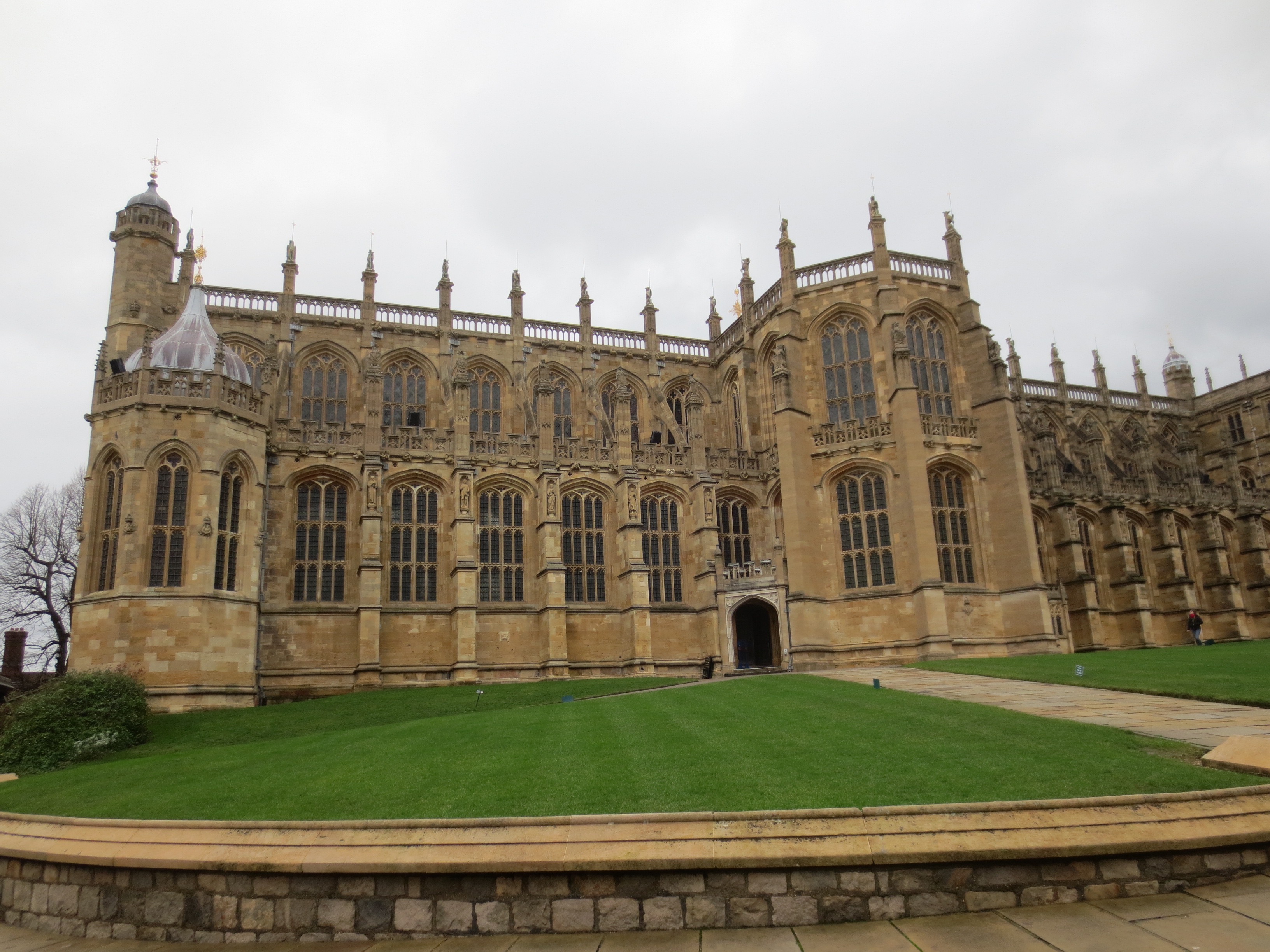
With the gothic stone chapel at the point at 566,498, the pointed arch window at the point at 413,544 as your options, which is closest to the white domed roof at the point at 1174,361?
the gothic stone chapel at the point at 566,498

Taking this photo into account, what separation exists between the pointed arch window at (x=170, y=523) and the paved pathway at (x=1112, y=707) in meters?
21.0

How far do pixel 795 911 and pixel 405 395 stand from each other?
3589cm

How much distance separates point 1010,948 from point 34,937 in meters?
9.87

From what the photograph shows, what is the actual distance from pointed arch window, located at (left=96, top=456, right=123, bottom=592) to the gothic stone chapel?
0.09m

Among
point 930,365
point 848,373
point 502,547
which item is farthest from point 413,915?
point 930,365

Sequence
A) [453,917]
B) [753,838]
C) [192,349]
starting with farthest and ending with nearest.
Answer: [192,349], [453,917], [753,838]

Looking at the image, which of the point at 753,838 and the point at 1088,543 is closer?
the point at 753,838

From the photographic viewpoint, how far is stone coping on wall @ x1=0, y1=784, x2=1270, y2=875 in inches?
291

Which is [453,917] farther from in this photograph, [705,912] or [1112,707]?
[1112,707]

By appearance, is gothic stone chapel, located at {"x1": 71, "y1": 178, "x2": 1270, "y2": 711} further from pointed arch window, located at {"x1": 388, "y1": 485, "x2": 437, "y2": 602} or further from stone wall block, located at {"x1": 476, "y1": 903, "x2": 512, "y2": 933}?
stone wall block, located at {"x1": 476, "y1": 903, "x2": 512, "y2": 933}

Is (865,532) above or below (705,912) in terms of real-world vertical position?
above

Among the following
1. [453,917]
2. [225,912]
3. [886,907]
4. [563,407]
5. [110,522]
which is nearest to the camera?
[886,907]

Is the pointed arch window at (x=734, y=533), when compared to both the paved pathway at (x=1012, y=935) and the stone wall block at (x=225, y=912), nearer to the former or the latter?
the stone wall block at (x=225, y=912)

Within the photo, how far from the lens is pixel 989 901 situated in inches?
289
